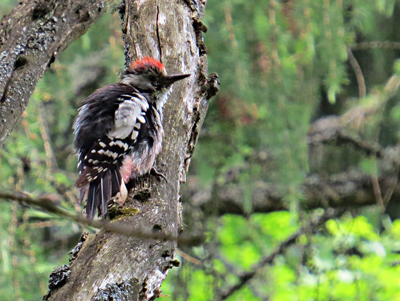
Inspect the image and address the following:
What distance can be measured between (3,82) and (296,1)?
9.45 feet

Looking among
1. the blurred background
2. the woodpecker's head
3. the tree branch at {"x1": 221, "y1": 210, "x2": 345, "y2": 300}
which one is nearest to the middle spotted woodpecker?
the woodpecker's head

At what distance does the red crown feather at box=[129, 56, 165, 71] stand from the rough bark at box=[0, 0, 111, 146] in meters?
0.41

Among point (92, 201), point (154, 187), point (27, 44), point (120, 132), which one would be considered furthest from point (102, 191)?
point (27, 44)

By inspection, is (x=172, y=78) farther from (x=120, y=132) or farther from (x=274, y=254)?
(x=274, y=254)

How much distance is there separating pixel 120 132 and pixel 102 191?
1.36 feet

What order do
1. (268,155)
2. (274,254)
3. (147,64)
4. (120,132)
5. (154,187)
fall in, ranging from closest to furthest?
(154,187), (147,64), (120,132), (274,254), (268,155)

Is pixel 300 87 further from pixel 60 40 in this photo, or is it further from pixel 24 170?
pixel 60 40

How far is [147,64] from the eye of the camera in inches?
104

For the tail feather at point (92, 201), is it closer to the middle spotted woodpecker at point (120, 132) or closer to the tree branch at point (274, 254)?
the middle spotted woodpecker at point (120, 132)

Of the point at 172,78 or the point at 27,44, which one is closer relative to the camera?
the point at 27,44

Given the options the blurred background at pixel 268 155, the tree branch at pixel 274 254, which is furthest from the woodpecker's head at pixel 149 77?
the tree branch at pixel 274 254

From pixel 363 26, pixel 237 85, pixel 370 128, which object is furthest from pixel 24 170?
pixel 370 128

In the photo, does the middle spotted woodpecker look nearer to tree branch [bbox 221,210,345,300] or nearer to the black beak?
the black beak

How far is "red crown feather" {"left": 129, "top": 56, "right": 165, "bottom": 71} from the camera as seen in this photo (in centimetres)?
257
